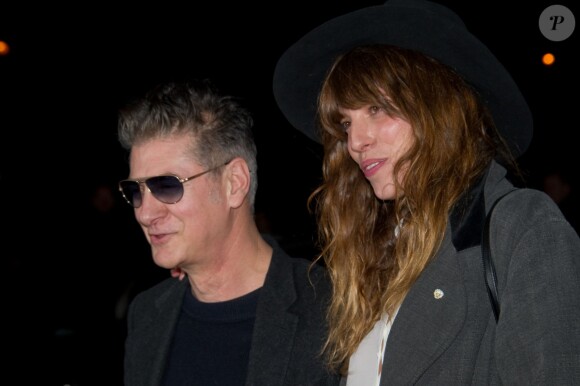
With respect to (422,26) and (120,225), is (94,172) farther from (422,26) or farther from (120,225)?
(422,26)

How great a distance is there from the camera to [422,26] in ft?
7.76

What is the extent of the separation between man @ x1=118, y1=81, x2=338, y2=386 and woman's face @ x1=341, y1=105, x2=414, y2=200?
2.11 feet

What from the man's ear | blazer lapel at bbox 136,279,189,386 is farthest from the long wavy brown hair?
blazer lapel at bbox 136,279,189,386

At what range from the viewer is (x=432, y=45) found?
94.3 inches

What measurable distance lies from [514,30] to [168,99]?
287 inches

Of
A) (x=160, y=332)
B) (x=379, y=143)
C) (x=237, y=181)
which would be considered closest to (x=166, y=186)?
(x=237, y=181)

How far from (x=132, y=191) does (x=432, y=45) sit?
149cm

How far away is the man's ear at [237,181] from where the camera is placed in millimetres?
3148

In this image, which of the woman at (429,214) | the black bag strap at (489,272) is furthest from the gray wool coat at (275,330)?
the black bag strap at (489,272)

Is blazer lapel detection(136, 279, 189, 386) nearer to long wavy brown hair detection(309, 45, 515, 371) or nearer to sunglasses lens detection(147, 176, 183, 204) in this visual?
sunglasses lens detection(147, 176, 183, 204)

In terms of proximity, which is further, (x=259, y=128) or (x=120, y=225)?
(x=259, y=128)

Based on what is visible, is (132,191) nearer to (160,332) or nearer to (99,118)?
(160,332)

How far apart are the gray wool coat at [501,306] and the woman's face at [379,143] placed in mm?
307

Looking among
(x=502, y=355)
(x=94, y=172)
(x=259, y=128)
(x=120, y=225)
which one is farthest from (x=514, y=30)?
(x=502, y=355)
